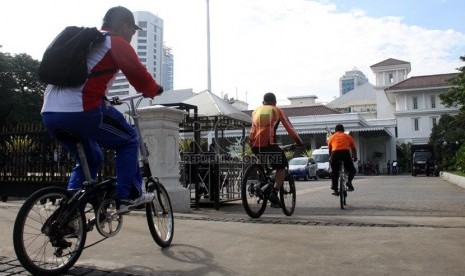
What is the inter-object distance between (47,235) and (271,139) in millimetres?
3890

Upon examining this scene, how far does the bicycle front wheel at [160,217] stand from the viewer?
4.02 metres

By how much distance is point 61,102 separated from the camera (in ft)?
10.9

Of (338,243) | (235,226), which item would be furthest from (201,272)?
(235,226)

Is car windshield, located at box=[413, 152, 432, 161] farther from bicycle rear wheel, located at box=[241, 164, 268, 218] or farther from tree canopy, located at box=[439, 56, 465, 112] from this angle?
bicycle rear wheel, located at box=[241, 164, 268, 218]

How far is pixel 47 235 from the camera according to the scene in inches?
125

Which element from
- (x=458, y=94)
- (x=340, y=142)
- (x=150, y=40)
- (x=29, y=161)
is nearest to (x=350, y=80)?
(x=150, y=40)

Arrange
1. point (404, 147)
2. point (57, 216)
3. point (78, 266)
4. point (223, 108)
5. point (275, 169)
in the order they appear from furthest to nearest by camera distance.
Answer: point (404, 147)
point (223, 108)
point (275, 169)
point (78, 266)
point (57, 216)

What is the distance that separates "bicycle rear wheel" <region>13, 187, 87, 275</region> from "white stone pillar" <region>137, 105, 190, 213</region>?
3.83m

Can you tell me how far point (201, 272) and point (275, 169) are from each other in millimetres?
3536

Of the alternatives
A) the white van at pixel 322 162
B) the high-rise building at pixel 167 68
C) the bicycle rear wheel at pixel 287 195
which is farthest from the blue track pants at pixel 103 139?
the high-rise building at pixel 167 68

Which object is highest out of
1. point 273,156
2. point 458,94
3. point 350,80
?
point 350,80

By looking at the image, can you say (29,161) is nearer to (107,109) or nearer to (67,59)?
(107,109)

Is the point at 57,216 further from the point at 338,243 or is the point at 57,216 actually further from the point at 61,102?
the point at 338,243

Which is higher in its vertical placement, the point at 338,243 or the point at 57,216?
the point at 57,216
